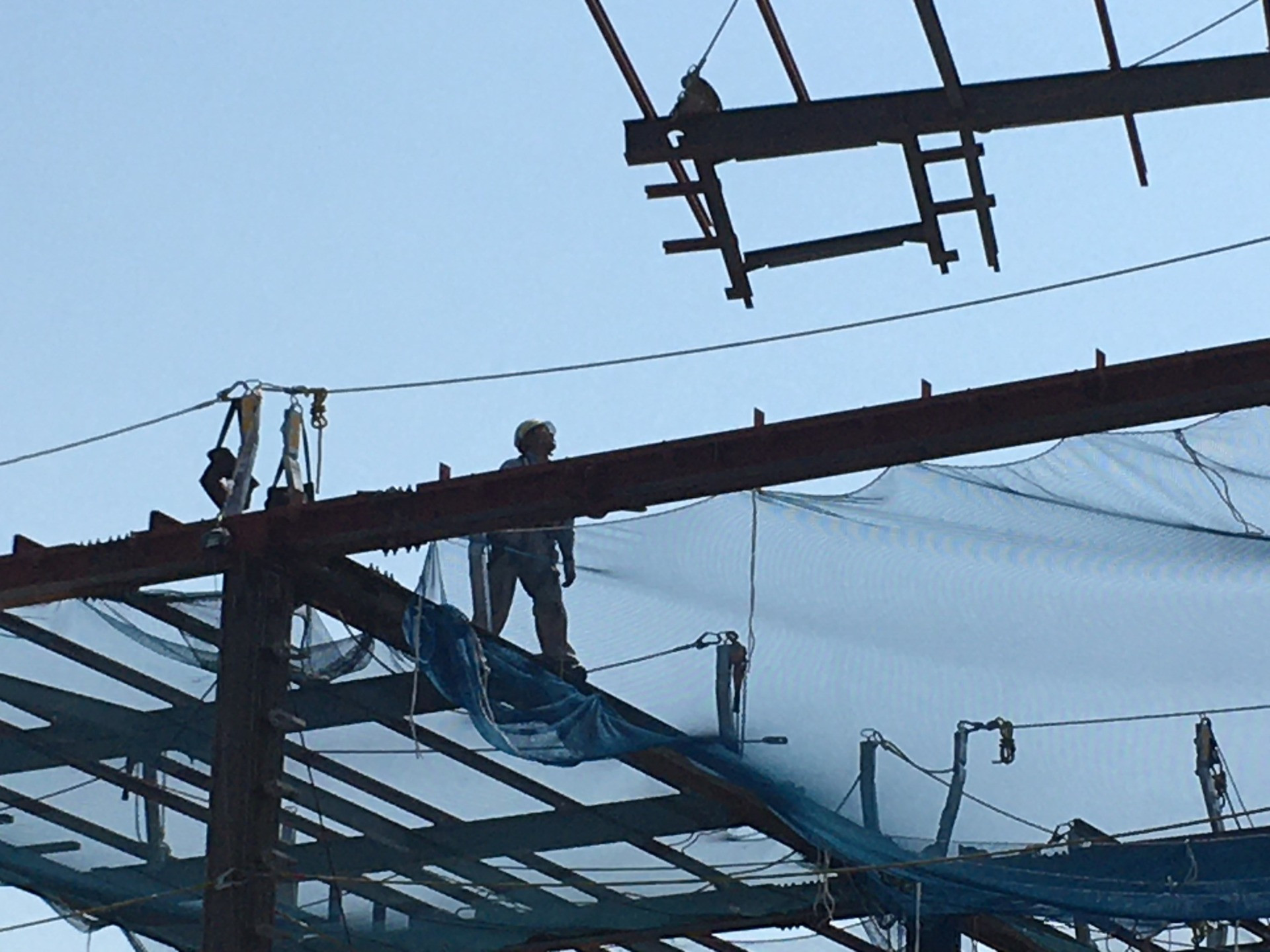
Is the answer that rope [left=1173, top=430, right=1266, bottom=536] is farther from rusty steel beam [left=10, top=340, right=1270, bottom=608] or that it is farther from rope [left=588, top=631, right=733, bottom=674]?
rope [left=588, top=631, right=733, bottom=674]

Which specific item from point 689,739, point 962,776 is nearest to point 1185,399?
point 962,776

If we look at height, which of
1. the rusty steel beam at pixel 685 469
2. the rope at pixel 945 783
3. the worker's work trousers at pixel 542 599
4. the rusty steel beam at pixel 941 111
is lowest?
the rope at pixel 945 783

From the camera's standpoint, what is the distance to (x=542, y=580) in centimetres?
1200

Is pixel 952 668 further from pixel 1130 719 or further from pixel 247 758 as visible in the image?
pixel 247 758

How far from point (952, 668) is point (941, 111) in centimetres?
283

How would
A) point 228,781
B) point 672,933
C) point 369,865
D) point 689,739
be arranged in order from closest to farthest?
1. point 689,739
2. point 228,781
3. point 369,865
4. point 672,933

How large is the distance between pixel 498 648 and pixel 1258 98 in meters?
4.84

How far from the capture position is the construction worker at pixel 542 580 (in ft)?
39.2

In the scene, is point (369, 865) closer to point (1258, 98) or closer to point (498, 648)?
point (498, 648)

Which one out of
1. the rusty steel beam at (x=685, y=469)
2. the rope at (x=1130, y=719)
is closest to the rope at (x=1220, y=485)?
the rusty steel beam at (x=685, y=469)

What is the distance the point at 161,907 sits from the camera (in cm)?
1349

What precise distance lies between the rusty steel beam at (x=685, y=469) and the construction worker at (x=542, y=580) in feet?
0.32

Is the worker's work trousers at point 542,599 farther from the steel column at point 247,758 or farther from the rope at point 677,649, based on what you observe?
the steel column at point 247,758

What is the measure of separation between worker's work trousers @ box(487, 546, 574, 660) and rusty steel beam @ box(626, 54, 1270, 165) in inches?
89.4
